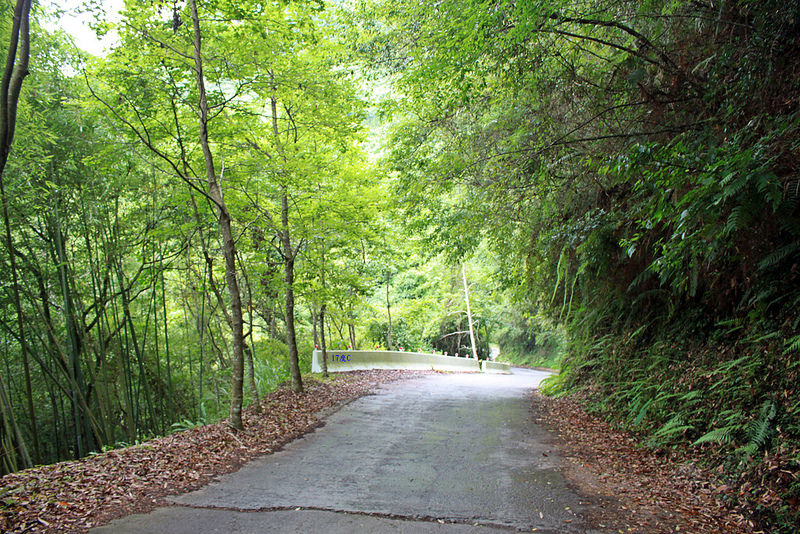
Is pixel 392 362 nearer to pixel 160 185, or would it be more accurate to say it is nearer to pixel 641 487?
pixel 160 185

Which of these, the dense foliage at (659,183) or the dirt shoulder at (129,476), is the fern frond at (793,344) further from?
the dirt shoulder at (129,476)

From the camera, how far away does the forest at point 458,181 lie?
13.9ft

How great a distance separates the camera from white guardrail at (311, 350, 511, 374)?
1534cm

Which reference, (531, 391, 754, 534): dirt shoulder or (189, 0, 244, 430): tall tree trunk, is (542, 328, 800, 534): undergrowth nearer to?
(531, 391, 754, 534): dirt shoulder

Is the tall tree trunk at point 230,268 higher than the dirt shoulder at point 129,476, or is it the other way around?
the tall tree trunk at point 230,268

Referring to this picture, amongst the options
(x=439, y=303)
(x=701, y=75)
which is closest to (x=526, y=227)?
(x=701, y=75)

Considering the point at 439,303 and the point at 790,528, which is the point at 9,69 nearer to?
the point at 790,528

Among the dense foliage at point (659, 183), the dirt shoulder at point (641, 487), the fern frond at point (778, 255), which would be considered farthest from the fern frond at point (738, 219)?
the dirt shoulder at point (641, 487)

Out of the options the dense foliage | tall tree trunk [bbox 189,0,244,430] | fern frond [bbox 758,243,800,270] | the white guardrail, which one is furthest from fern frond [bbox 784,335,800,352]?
the white guardrail

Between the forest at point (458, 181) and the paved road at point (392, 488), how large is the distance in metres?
1.43

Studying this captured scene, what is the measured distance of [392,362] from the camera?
1877 cm

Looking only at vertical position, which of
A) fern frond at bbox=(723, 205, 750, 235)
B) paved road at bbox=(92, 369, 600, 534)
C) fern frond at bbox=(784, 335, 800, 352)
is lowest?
paved road at bbox=(92, 369, 600, 534)

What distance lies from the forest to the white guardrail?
354 cm

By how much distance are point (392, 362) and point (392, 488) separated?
571 inches
